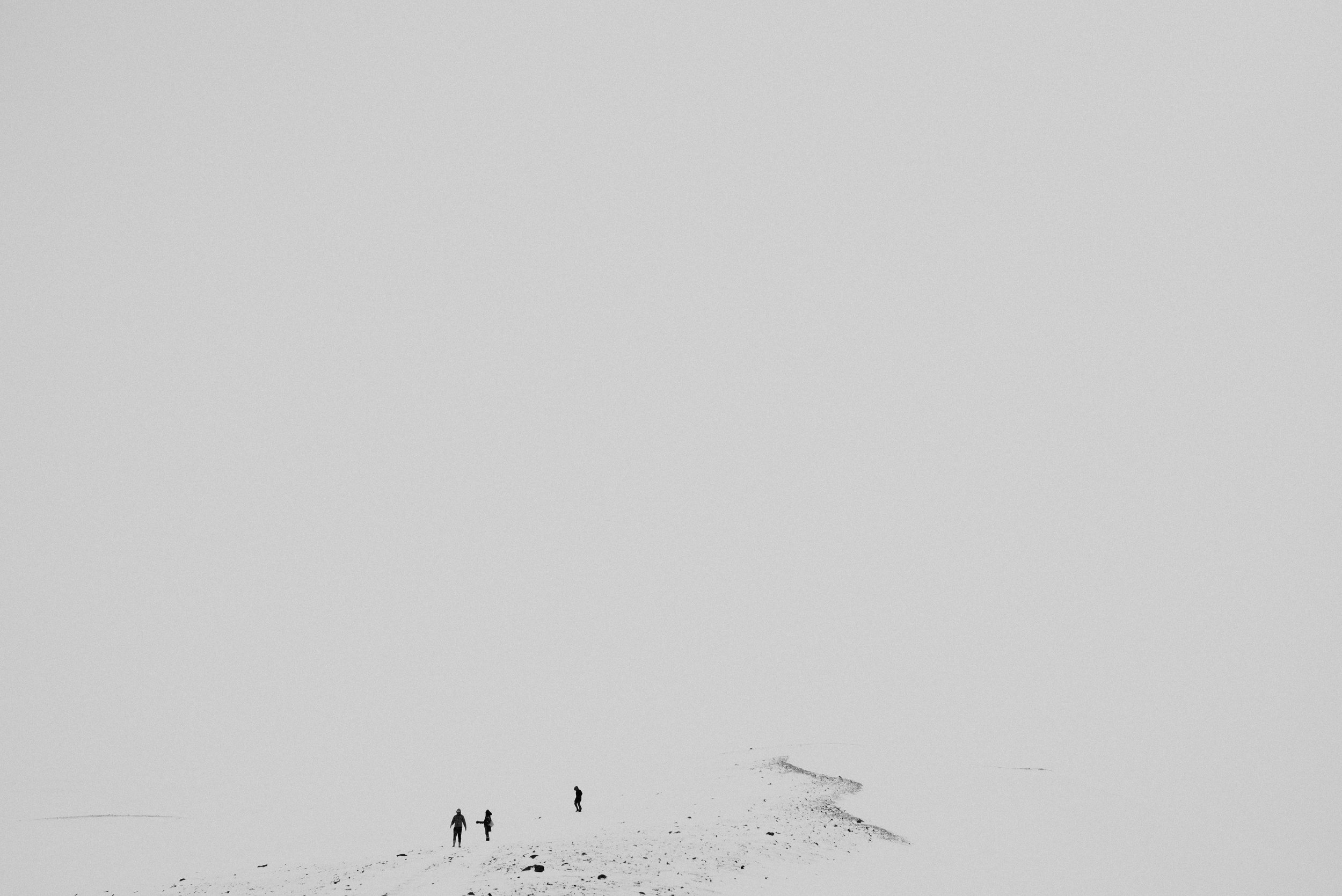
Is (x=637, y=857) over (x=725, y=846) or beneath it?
over

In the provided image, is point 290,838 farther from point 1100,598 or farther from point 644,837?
point 1100,598

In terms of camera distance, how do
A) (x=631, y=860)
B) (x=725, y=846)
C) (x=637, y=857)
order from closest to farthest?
(x=631, y=860) → (x=637, y=857) → (x=725, y=846)

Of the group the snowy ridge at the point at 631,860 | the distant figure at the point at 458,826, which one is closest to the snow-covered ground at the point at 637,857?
the snowy ridge at the point at 631,860

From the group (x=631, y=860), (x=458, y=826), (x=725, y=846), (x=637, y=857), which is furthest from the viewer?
(x=458, y=826)

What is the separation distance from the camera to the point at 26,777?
155 ft

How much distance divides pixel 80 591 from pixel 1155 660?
212484 mm

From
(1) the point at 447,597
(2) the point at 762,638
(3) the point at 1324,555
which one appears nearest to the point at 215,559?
(1) the point at 447,597

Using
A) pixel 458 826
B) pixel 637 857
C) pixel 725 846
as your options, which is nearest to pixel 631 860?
pixel 637 857

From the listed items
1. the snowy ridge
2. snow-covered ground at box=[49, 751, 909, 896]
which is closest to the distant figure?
snow-covered ground at box=[49, 751, 909, 896]

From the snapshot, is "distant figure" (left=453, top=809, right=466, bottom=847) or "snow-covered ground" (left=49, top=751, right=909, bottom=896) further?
"distant figure" (left=453, top=809, right=466, bottom=847)

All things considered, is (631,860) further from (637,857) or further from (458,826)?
(458,826)

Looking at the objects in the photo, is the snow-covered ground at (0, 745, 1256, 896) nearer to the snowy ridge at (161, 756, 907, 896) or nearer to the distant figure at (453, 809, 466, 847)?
the snowy ridge at (161, 756, 907, 896)

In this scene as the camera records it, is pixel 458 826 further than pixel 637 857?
Yes

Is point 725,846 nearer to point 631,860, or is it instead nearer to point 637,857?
point 637,857
